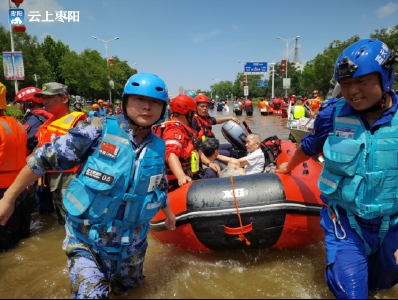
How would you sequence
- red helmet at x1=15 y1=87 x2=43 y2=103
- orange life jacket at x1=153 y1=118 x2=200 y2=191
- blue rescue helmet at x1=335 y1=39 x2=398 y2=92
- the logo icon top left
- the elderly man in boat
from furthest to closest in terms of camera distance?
the logo icon top left
red helmet at x1=15 y1=87 x2=43 y2=103
the elderly man in boat
orange life jacket at x1=153 y1=118 x2=200 y2=191
blue rescue helmet at x1=335 y1=39 x2=398 y2=92

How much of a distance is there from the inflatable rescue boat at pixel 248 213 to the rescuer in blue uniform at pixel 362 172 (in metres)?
0.79

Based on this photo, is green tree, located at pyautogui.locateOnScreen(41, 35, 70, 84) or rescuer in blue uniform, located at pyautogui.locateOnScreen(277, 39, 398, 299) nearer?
rescuer in blue uniform, located at pyautogui.locateOnScreen(277, 39, 398, 299)

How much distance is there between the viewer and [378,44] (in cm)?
193

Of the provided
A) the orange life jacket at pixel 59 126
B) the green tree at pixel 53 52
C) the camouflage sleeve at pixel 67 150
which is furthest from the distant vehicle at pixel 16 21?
the green tree at pixel 53 52

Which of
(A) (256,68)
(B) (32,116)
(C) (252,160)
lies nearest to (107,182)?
(C) (252,160)

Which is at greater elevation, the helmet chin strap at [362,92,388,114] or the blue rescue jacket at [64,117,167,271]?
the helmet chin strap at [362,92,388,114]

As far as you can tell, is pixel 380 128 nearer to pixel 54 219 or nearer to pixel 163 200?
pixel 163 200

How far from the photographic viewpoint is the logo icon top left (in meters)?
11.4

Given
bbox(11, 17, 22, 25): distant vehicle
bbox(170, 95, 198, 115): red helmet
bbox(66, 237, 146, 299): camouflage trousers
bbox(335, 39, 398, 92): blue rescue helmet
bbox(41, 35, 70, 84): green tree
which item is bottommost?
bbox(66, 237, 146, 299): camouflage trousers

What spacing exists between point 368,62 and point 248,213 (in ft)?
5.48

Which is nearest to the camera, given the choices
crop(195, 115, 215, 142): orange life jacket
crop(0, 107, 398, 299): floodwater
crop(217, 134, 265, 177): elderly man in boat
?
crop(0, 107, 398, 299): floodwater

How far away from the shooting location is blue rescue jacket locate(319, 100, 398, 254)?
1884 millimetres

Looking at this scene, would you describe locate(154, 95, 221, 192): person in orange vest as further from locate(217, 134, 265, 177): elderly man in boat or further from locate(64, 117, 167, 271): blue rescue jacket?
locate(64, 117, 167, 271): blue rescue jacket

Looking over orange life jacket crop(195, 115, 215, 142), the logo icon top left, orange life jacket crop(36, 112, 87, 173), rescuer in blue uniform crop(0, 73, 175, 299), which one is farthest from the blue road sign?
rescuer in blue uniform crop(0, 73, 175, 299)
